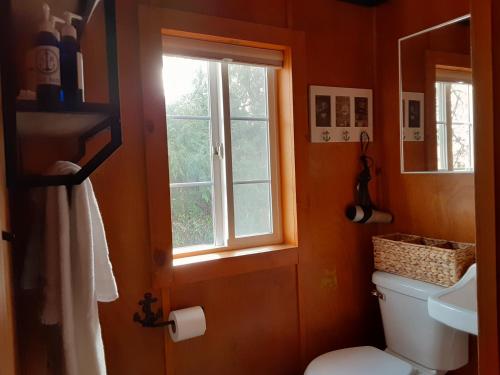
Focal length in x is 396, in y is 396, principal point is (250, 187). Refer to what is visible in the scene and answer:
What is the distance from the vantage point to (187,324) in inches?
57.2

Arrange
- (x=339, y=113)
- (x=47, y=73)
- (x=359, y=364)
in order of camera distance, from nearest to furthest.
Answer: (x=47, y=73) → (x=359, y=364) → (x=339, y=113)

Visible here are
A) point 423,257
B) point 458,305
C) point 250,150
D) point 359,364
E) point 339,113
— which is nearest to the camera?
point 458,305

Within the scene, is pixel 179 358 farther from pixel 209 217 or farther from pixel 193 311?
pixel 209 217

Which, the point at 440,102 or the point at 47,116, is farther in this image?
the point at 440,102

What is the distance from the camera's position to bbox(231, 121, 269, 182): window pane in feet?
5.77

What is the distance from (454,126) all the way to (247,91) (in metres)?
0.93

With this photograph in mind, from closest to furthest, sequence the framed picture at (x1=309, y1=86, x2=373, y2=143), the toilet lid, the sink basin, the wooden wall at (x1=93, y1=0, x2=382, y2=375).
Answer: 1. the sink basin
2. the wooden wall at (x1=93, y1=0, x2=382, y2=375)
3. the toilet lid
4. the framed picture at (x1=309, y1=86, x2=373, y2=143)

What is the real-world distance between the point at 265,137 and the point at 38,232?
1.11 m

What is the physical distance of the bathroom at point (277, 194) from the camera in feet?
4.51

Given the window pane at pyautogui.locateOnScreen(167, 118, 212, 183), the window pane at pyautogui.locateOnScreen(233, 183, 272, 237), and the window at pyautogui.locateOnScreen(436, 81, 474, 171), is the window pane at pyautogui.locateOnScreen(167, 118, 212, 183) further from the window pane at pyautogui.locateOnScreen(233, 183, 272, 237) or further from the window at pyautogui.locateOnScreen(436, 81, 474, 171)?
the window at pyautogui.locateOnScreen(436, 81, 474, 171)

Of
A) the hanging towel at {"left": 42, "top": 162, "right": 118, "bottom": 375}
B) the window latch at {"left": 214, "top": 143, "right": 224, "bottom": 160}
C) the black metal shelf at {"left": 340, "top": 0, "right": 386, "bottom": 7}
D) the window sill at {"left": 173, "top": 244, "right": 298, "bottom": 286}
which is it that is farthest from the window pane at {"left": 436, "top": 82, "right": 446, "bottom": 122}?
the hanging towel at {"left": 42, "top": 162, "right": 118, "bottom": 375}

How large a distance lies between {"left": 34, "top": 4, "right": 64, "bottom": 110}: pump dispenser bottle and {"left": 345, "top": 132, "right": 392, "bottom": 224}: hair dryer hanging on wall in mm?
1460

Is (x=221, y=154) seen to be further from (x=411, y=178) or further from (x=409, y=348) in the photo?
(x=409, y=348)

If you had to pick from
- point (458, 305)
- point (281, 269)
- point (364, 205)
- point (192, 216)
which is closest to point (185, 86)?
point (192, 216)
